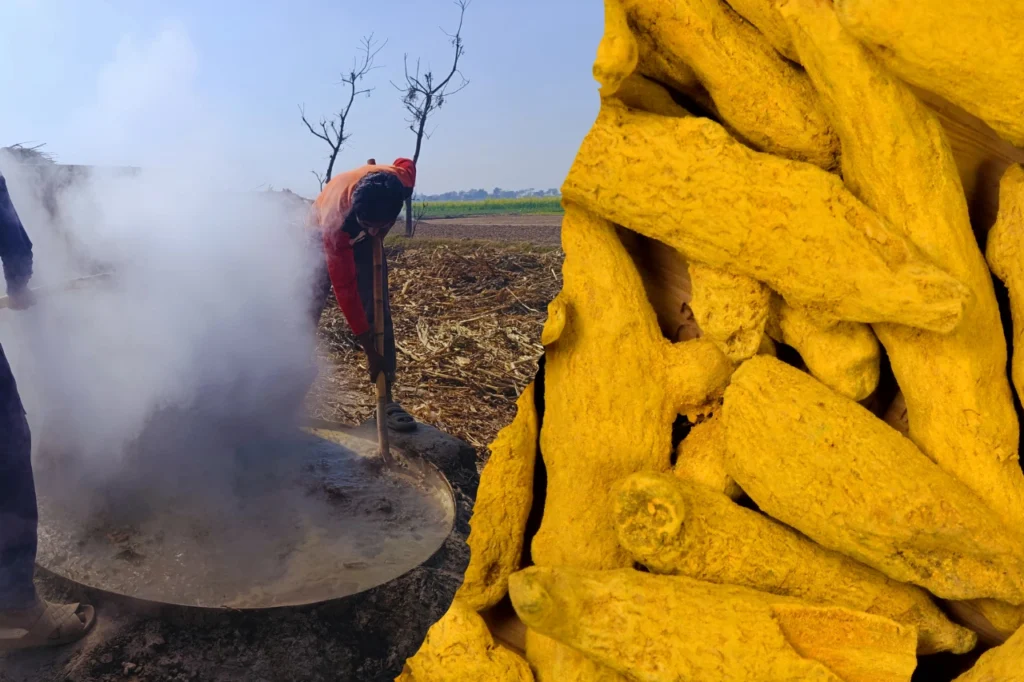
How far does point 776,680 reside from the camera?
90 centimetres

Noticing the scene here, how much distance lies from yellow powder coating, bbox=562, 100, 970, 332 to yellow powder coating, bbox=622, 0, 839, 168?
0.07 m

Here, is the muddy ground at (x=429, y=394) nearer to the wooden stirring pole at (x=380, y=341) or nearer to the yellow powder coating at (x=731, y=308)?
the wooden stirring pole at (x=380, y=341)

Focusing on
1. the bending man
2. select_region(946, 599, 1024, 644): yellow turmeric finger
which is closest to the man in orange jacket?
the bending man

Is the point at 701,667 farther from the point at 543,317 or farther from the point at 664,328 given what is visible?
the point at 543,317

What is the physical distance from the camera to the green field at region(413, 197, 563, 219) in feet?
4.98

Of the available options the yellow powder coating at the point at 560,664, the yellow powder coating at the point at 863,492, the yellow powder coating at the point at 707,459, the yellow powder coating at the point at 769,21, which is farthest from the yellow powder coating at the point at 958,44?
the yellow powder coating at the point at 560,664

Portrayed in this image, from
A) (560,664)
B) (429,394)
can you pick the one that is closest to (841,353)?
(560,664)

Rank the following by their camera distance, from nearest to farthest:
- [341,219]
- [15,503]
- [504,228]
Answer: [15,503] → [341,219] → [504,228]

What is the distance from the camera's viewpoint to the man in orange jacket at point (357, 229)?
1397 mm

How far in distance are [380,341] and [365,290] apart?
4.9 inches

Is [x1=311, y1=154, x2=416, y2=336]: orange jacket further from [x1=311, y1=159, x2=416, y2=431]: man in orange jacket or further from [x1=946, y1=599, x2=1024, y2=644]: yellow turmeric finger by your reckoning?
[x1=946, y1=599, x2=1024, y2=644]: yellow turmeric finger

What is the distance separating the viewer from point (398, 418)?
1.60m

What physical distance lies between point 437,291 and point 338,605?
706mm

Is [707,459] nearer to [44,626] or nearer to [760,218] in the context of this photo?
[760,218]
